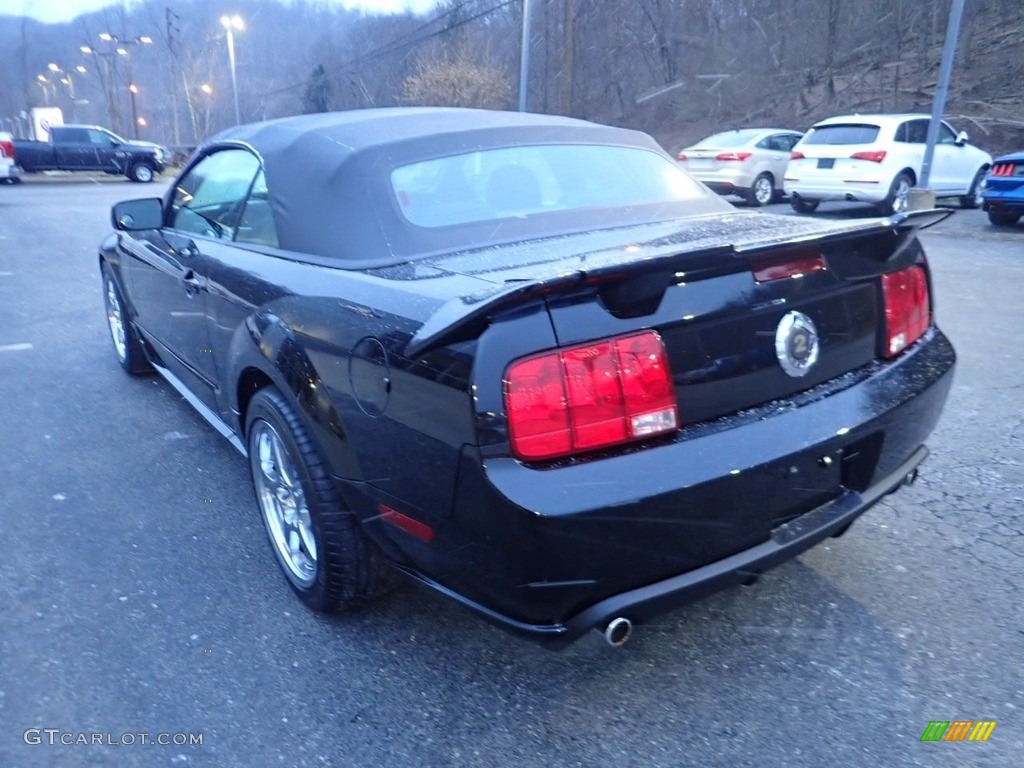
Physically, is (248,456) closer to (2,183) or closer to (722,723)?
(722,723)

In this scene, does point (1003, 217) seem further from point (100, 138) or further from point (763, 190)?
point (100, 138)

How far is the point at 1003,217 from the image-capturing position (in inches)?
462

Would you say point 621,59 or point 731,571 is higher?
point 621,59

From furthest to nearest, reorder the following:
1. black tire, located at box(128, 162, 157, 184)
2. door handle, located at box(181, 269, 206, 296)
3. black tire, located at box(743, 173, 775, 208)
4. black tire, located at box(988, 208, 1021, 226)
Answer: black tire, located at box(128, 162, 157, 184)
black tire, located at box(743, 173, 775, 208)
black tire, located at box(988, 208, 1021, 226)
door handle, located at box(181, 269, 206, 296)

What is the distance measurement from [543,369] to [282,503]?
1.47m

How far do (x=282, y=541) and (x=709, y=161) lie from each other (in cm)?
1459

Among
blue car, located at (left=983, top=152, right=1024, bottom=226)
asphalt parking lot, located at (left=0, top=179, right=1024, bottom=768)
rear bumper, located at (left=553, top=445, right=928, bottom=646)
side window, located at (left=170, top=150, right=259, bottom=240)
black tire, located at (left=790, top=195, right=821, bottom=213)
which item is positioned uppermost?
side window, located at (left=170, top=150, right=259, bottom=240)

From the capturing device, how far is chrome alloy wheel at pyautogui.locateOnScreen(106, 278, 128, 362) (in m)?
5.43

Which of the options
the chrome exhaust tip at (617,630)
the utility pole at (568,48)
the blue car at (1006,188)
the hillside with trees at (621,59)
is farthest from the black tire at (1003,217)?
the utility pole at (568,48)

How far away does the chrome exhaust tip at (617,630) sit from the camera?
6.65 feet

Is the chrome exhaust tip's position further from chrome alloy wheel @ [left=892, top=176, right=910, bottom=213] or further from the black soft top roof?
chrome alloy wheel @ [left=892, top=176, right=910, bottom=213]

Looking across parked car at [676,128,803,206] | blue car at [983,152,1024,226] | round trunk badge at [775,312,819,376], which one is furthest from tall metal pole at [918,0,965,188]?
round trunk badge at [775,312,819,376]

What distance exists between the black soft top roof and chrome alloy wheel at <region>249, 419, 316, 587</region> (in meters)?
0.70

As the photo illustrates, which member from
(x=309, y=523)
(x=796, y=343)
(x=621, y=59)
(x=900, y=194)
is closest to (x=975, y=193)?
(x=900, y=194)
